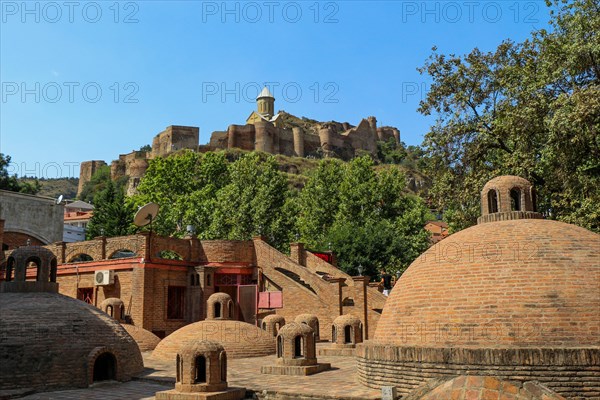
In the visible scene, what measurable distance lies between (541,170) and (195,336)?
14244 millimetres

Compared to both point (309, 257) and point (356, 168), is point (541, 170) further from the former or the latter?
point (356, 168)

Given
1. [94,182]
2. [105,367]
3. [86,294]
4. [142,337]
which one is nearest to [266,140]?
[94,182]

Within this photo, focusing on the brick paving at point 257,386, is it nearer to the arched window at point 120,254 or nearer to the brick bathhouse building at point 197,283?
the brick bathhouse building at point 197,283

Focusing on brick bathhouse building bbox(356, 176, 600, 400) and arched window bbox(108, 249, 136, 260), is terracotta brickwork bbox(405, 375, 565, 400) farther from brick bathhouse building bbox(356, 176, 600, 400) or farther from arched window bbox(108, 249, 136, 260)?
arched window bbox(108, 249, 136, 260)

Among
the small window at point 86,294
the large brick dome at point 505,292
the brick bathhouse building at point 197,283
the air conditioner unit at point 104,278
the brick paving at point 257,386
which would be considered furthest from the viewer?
the small window at point 86,294

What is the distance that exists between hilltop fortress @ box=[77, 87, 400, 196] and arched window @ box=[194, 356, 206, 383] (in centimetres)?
7298

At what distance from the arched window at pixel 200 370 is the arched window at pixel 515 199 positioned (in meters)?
8.58

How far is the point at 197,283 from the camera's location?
27.9 metres

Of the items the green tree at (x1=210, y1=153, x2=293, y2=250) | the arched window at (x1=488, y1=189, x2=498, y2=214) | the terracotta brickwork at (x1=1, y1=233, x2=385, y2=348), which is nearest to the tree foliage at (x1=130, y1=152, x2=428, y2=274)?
the green tree at (x1=210, y1=153, x2=293, y2=250)

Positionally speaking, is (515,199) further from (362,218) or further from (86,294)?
(362,218)

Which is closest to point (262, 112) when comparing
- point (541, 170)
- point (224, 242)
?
point (224, 242)

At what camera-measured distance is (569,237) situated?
12.5m

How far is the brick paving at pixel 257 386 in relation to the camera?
498 inches

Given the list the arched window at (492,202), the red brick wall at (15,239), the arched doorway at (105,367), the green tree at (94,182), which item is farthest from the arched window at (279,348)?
the green tree at (94,182)
